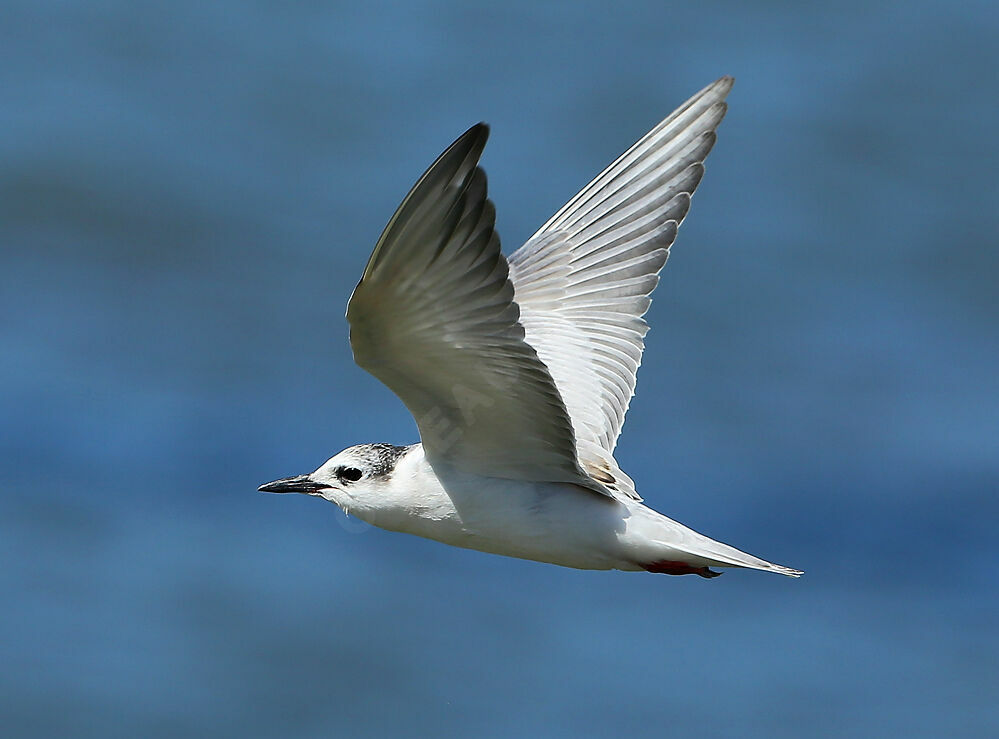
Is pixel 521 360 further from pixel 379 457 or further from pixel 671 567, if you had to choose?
pixel 671 567

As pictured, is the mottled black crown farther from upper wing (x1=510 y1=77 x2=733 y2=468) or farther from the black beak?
upper wing (x1=510 y1=77 x2=733 y2=468)

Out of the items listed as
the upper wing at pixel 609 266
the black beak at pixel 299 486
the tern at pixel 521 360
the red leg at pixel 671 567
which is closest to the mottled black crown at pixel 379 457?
the tern at pixel 521 360

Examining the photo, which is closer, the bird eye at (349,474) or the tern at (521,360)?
the tern at (521,360)

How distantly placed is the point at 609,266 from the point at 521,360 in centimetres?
215

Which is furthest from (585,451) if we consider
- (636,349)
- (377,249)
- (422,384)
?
(377,249)

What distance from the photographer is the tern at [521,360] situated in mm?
5547

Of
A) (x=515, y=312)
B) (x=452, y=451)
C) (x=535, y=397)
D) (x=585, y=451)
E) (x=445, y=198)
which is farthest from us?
(x=585, y=451)

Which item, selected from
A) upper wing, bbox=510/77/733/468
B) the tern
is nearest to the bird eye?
the tern

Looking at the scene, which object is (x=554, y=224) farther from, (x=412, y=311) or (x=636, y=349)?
(x=412, y=311)

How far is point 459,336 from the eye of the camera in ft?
19.0

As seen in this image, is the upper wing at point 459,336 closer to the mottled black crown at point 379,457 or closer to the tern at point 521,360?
the tern at point 521,360

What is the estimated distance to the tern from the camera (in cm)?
555

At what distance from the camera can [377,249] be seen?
17.9ft

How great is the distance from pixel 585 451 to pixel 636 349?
79 cm
